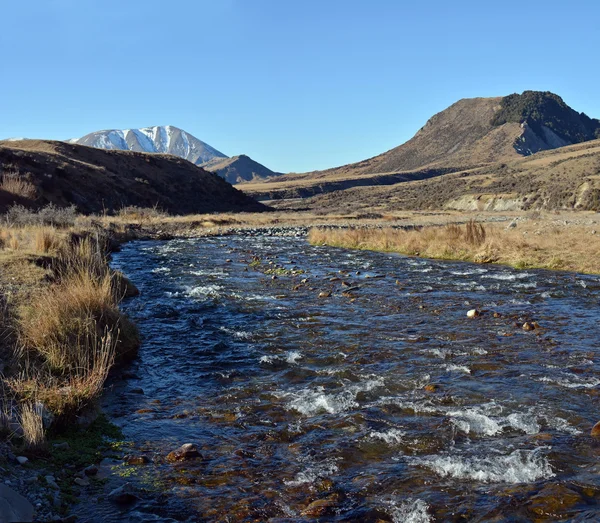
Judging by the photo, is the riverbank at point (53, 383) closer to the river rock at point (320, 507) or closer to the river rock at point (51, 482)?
the river rock at point (51, 482)

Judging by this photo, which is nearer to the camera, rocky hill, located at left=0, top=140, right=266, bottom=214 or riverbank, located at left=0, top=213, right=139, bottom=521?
riverbank, located at left=0, top=213, right=139, bottom=521

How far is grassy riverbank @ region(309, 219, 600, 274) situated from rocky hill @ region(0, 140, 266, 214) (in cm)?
2357

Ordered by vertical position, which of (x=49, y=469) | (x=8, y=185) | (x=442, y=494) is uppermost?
(x=8, y=185)

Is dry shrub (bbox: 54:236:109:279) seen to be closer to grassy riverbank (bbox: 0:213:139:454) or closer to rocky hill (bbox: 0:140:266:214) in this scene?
grassy riverbank (bbox: 0:213:139:454)

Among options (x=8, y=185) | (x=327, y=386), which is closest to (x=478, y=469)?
(x=327, y=386)

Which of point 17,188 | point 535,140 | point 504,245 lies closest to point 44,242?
point 504,245

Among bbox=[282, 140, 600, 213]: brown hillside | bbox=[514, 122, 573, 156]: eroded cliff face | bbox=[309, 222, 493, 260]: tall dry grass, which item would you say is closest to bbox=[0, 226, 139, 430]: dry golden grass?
bbox=[309, 222, 493, 260]: tall dry grass

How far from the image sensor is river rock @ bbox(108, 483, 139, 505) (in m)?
4.08

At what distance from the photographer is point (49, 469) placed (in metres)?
4.29

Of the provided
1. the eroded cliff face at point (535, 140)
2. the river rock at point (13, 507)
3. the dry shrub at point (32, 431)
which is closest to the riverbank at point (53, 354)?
the dry shrub at point (32, 431)

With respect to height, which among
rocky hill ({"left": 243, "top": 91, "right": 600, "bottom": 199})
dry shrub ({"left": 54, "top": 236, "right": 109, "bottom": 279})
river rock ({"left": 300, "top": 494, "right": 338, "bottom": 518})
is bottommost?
river rock ({"left": 300, "top": 494, "right": 338, "bottom": 518})

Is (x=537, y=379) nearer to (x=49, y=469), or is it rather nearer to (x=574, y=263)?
(x=49, y=469)

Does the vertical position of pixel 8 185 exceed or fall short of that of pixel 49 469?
it exceeds it

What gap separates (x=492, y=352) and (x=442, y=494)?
13.9 ft
